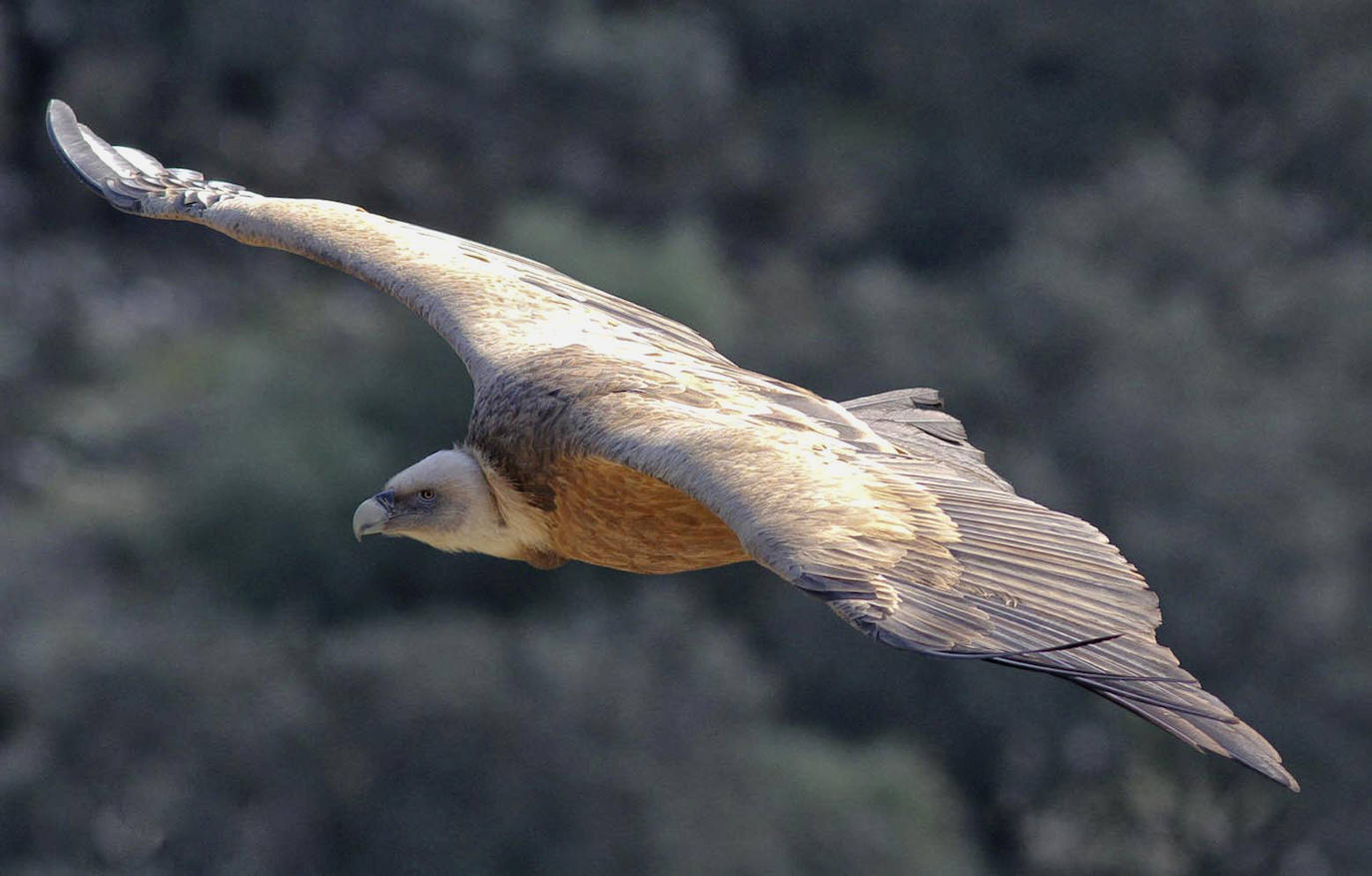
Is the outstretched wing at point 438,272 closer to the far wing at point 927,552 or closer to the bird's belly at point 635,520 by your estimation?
the bird's belly at point 635,520

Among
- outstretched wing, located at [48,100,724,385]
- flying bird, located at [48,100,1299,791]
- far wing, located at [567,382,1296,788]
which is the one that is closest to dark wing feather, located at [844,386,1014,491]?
flying bird, located at [48,100,1299,791]

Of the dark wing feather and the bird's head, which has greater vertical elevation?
the dark wing feather

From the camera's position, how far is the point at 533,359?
888 centimetres

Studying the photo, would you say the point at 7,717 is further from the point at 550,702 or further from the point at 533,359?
the point at 533,359

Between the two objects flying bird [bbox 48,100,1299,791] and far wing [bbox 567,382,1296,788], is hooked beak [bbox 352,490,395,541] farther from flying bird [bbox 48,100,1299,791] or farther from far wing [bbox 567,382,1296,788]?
far wing [bbox 567,382,1296,788]

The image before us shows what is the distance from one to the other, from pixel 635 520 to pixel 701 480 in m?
1.04

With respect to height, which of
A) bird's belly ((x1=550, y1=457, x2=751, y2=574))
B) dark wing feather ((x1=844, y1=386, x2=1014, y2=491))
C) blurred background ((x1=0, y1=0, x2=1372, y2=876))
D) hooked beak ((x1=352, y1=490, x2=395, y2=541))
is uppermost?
blurred background ((x1=0, y1=0, x2=1372, y2=876))

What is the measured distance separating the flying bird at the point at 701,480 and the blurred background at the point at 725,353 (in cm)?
2285

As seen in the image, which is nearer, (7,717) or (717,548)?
(717,548)

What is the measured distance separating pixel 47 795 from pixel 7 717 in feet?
12.2

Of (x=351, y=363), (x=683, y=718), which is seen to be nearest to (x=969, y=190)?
(x=351, y=363)

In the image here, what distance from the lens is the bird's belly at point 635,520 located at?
8266 mm

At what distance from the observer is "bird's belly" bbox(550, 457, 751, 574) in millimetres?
8266

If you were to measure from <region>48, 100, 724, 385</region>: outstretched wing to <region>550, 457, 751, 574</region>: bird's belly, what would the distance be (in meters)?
0.68
